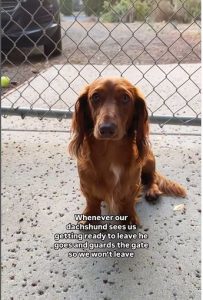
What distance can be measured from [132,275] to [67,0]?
1787 mm

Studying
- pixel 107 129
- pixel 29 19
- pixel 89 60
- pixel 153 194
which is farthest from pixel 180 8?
pixel 107 129

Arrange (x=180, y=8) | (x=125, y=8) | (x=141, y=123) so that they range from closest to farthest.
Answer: (x=141, y=123) < (x=180, y=8) < (x=125, y=8)

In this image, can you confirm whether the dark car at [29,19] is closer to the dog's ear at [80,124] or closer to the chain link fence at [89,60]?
the chain link fence at [89,60]

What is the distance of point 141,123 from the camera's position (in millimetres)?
1641

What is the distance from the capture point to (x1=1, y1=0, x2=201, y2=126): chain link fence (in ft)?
8.34

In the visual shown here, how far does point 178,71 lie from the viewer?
3537mm

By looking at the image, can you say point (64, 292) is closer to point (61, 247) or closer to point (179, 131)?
point (61, 247)

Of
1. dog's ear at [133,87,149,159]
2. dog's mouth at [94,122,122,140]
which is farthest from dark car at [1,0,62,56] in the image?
dog's mouth at [94,122,122,140]

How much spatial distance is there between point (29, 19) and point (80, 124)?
157cm

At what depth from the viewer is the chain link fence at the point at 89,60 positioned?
2541 mm

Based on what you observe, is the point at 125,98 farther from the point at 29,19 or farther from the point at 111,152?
the point at 29,19

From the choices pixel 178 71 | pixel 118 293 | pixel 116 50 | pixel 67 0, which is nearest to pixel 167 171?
pixel 118 293

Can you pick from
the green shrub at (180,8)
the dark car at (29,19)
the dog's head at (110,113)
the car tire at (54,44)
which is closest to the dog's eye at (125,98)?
the dog's head at (110,113)

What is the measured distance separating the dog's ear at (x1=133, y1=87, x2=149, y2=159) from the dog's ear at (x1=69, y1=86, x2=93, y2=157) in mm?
184
